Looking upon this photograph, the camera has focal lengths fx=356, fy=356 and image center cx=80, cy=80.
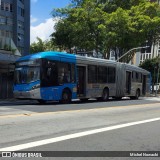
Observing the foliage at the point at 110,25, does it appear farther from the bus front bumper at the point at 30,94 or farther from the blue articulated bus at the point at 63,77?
the bus front bumper at the point at 30,94

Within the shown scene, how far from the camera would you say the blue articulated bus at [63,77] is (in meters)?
20.8

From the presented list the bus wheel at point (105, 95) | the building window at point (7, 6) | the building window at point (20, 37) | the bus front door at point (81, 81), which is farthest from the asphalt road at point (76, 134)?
the building window at point (20, 37)

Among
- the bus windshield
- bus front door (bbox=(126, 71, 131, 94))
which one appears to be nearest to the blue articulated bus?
the bus windshield

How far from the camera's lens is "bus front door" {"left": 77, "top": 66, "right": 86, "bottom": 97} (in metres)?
23.9

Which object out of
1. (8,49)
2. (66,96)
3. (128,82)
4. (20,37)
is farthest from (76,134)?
(20,37)

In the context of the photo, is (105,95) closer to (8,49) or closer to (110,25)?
(8,49)

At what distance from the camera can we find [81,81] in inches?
950

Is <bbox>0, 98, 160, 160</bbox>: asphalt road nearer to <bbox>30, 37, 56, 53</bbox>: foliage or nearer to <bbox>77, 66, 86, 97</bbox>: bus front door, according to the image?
<bbox>77, 66, 86, 97</bbox>: bus front door

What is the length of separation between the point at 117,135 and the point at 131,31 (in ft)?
97.4

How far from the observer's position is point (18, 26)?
6669 centimetres

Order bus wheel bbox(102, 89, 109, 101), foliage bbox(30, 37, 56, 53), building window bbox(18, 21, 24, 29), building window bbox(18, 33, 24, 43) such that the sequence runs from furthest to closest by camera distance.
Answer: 1. foliage bbox(30, 37, 56, 53)
2. building window bbox(18, 21, 24, 29)
3. building window bbox(18, 33, 24, 43)
4. bus wheel bbox(102, 89, 109, 101)

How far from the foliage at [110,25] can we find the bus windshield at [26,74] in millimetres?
17470

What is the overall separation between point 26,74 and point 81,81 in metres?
4.30

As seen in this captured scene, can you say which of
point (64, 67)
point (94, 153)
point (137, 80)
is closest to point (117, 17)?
point (137, 80)
